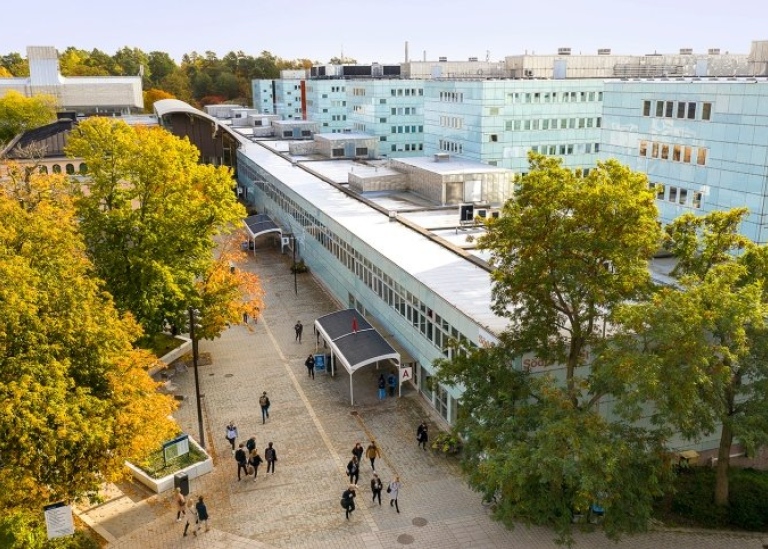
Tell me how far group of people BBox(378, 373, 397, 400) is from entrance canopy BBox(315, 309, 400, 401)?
70cm

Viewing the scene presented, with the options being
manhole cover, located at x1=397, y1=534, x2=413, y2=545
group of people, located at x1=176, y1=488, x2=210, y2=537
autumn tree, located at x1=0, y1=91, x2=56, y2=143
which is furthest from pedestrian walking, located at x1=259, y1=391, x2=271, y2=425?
autumn tree, located at x1=0, y1=91, x2=56, y2=143

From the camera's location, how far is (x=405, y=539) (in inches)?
797

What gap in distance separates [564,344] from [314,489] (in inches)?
378

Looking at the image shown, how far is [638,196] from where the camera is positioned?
693 inches

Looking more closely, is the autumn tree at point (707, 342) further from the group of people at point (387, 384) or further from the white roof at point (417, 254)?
the group of people at point (387, 384)

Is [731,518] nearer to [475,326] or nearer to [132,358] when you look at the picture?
[475,326]

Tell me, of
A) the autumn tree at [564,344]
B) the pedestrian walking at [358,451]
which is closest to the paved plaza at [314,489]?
the pedestrian walking at [358,451]

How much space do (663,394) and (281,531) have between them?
457 inches

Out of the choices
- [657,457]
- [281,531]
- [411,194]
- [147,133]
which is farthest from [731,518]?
[411,194]

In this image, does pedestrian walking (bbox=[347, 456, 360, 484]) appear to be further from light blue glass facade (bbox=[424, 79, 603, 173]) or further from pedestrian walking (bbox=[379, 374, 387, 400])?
light blue glass facade (bbox=[424, 79, 603, 173])

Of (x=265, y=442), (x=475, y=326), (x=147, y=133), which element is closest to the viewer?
(x=475, y=326)

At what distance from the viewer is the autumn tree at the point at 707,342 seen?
648 inches

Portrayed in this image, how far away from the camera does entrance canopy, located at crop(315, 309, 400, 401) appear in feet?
93.7

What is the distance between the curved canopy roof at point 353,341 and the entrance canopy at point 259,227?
2158cm
